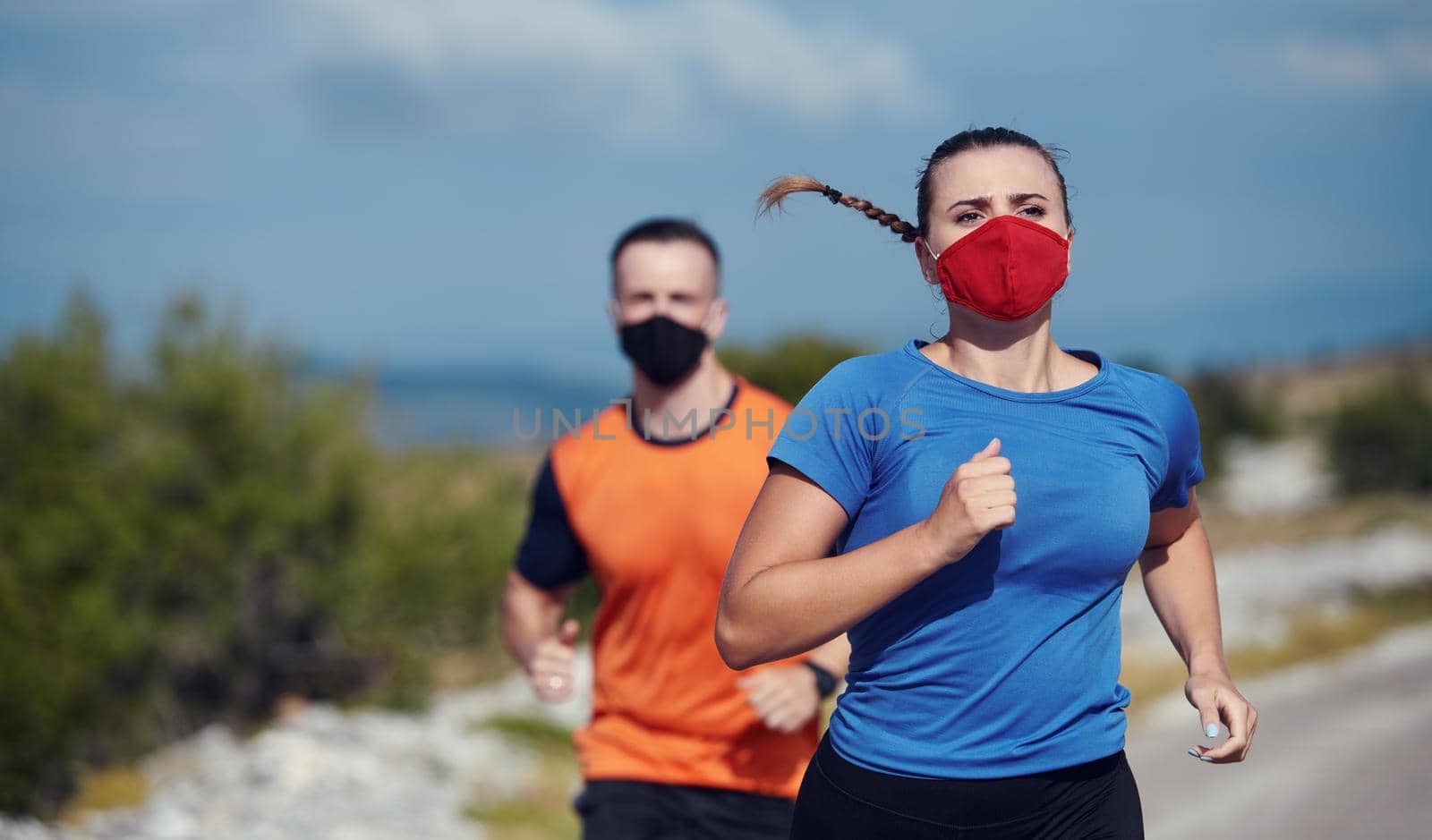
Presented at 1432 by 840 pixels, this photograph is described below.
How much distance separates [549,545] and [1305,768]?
295 inches

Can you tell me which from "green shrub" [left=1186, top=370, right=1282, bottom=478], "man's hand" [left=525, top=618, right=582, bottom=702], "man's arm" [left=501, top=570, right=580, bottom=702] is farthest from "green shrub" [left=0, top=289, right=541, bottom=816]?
"green shrub" [left=1186, top=370, right=1282, bottom=478]

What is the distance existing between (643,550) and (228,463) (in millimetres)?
10162

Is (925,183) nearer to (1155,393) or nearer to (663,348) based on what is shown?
(1155,393)

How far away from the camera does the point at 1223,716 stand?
2.35m

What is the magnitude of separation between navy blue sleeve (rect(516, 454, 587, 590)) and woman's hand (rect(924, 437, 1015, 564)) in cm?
215

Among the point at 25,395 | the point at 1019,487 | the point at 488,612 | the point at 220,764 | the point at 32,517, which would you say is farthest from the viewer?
the point at 488,612

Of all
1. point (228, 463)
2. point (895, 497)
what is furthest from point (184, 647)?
point (895, 497)

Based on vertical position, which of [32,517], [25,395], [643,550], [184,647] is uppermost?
[643,550]

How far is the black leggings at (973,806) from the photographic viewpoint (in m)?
2.26

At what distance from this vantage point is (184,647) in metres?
12.6

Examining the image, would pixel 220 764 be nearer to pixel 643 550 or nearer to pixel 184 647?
pixel 184 647

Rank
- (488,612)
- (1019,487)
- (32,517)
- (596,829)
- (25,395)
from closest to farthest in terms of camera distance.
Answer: (1019,487) → (596,829) → (32,517) → (25,395) → (488,612)

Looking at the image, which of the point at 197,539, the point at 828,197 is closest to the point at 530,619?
the point at 828,197

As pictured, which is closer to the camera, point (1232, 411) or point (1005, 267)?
point (1005, 267)
